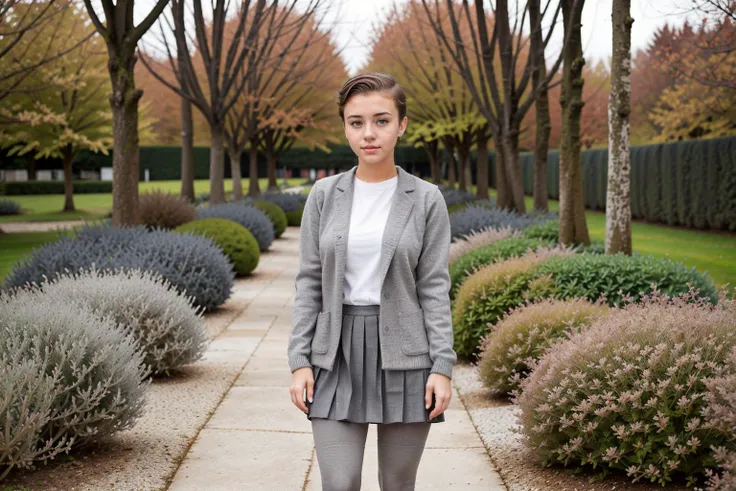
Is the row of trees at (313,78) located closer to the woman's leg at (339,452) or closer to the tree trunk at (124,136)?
the tree trunk at (124,136)

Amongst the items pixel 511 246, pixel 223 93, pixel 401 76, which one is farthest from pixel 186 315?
pixel 401 76

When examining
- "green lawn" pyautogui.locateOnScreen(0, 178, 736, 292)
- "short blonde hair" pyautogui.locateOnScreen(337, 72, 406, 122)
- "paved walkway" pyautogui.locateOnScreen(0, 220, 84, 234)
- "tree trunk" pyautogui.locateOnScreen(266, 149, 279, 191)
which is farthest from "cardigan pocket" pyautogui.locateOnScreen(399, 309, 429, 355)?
"tree trunk" pyautogui.locateOnScreen(266, 149, 279, 191)

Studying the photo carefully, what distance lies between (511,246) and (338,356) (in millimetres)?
6613

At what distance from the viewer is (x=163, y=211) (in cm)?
1623

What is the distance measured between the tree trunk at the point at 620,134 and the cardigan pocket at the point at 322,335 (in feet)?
21.7

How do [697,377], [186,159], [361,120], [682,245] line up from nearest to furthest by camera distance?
1. [361,120]
2. [697,377]
3. [682,245]
4. [186,159]

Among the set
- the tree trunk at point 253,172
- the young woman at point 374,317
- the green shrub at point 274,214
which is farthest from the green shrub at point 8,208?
the young woman at point 374,317

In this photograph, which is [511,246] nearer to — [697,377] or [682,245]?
[697,377]

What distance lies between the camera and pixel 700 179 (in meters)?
20.6

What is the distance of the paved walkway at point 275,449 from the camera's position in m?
4.55

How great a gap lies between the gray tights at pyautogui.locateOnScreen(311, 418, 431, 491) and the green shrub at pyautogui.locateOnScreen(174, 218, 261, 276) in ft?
34.7

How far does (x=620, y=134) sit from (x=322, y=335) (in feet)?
22.3

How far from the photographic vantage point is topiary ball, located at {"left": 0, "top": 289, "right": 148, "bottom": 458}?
4.32 meters

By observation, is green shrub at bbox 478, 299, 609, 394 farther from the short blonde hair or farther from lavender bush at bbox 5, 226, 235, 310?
lavender bush at bbox 5, 226, 235, 310
